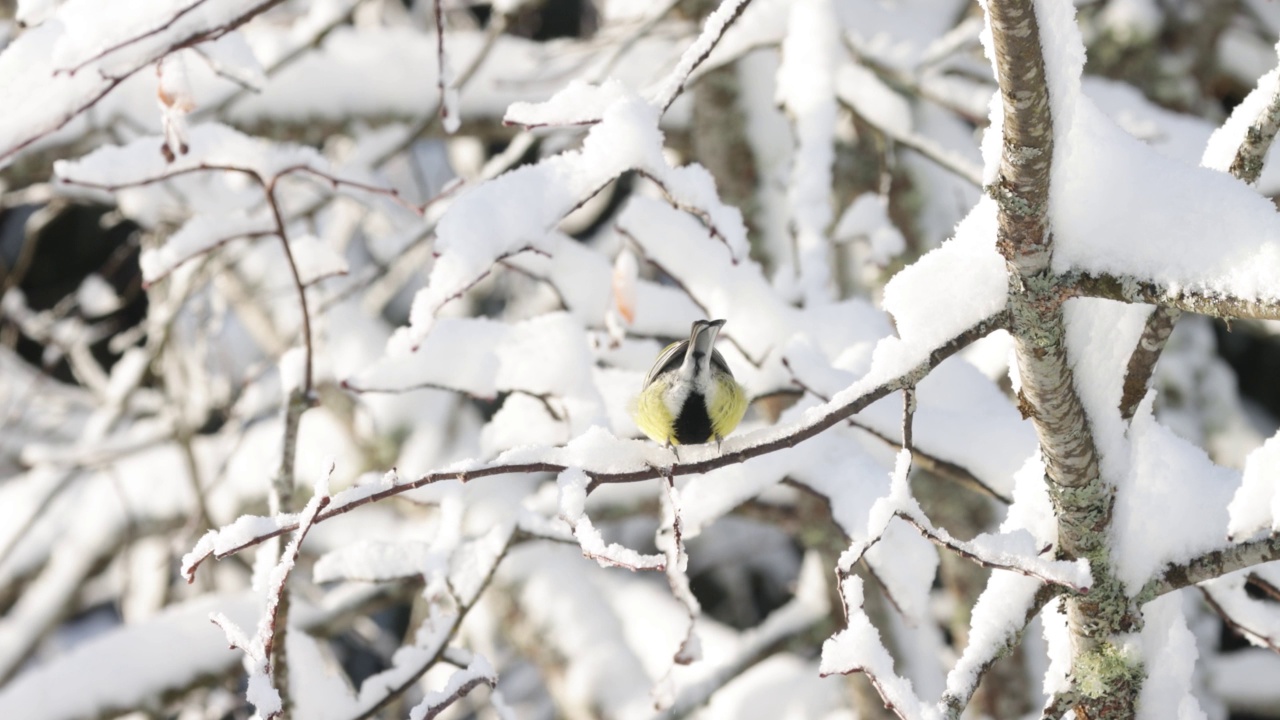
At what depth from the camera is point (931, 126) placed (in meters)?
2.62

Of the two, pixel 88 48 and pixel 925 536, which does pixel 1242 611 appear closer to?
pixel 925 536

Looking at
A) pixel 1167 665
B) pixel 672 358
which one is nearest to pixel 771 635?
pixel 672 358

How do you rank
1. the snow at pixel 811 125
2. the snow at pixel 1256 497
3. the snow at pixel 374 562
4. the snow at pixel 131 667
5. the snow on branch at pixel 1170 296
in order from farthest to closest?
the snow at pixel 131 667 → the snow at pixel 811 125 → the snow at pixel 374 562 → the snow at pixel 1256 497 → the snow on branch at pixel 1170 296

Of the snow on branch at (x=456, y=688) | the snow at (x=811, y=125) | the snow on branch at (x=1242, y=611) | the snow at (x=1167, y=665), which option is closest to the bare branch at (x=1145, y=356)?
the snow at (x=1167, y=665)

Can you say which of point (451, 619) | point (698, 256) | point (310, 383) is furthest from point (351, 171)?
point (451, 619)

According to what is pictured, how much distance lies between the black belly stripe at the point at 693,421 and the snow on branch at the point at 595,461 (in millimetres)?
333

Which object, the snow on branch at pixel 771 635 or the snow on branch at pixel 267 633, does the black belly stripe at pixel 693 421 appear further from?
the snow on branch at pixel 771 635

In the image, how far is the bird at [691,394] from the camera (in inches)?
48.6

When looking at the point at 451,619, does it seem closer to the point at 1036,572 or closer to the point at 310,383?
the point at 310,383

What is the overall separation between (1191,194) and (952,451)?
20.8 inches

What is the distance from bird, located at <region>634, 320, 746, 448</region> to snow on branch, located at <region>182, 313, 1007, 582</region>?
335 millimetres

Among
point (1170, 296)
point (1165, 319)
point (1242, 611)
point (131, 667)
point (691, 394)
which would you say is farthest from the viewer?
point (131, 667)

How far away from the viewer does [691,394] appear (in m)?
1.23

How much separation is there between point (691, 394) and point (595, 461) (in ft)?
1.13
